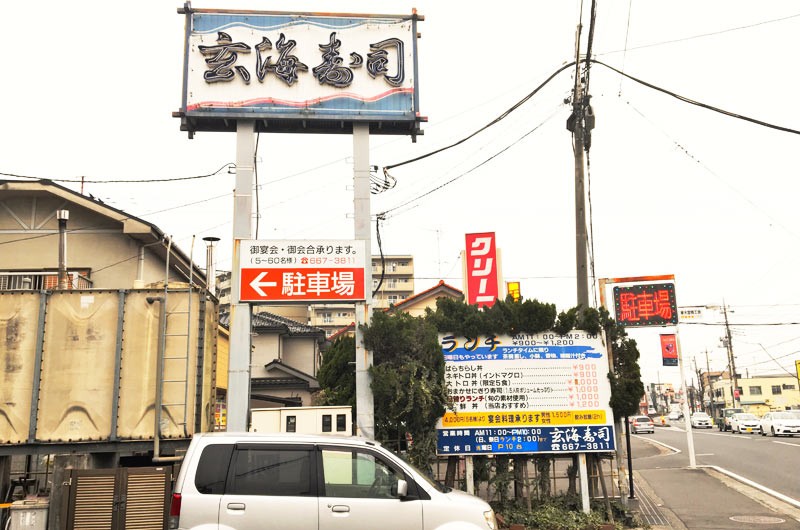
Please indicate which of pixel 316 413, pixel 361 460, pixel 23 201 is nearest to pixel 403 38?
pixel 316 413

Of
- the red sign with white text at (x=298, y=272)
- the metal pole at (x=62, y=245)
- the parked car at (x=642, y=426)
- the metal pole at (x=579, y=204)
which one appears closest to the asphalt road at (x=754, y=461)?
the metal pole at (x=579, y=204)

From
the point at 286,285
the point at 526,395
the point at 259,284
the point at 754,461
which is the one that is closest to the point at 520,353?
the point at 526,395

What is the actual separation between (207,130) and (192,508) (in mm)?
7538

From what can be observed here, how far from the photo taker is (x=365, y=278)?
436 inches

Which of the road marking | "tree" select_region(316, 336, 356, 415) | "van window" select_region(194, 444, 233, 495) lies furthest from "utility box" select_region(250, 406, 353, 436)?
the road marking

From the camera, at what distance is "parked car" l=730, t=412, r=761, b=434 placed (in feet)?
123

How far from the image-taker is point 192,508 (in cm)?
700

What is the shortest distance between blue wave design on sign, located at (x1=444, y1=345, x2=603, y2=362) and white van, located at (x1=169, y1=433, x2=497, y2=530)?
3.72m

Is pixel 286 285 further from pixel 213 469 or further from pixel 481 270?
pixel 481 270

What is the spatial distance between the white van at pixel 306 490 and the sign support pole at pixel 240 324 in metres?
3.06

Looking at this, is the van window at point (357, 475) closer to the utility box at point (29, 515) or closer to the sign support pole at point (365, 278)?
the sign support pole at point (365, 278)

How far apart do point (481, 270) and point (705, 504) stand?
27.5 ft

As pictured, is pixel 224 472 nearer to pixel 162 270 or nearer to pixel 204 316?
pixel 204 316

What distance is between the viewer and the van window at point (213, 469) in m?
7.15
